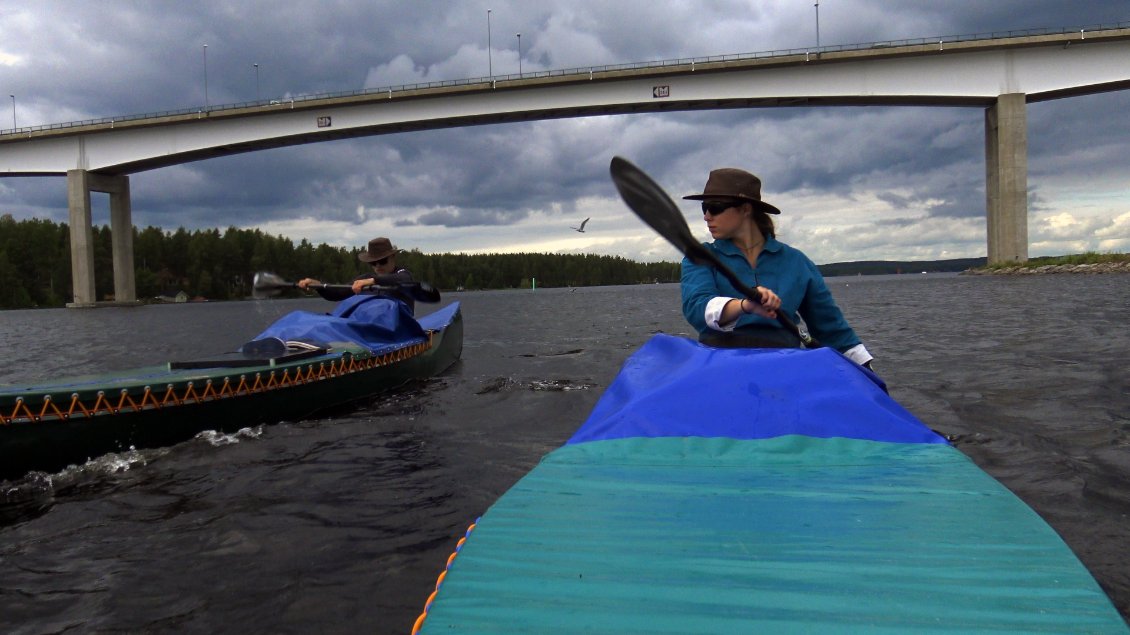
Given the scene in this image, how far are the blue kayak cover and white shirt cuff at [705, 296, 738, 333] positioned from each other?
6466mm

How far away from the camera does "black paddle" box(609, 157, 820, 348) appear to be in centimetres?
406

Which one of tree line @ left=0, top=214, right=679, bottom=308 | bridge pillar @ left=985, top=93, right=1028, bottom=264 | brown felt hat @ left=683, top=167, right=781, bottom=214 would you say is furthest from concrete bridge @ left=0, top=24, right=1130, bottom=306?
brown felt hat @ left=683, top=167, right=781, bottom=214

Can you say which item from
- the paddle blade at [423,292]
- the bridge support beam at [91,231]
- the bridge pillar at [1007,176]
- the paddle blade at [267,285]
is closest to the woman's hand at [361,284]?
the paddle blade at [423,292]

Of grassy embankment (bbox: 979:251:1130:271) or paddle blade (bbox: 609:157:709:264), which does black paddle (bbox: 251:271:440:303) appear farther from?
grassy embankment (bbox: 979:251:1130:271)

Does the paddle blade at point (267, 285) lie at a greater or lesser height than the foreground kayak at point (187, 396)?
greater

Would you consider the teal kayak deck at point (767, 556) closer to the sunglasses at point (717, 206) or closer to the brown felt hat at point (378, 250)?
the sunglasses at point (717, 206)

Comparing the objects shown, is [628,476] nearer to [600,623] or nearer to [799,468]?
[799,468]

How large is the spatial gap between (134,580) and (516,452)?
10.9 feet

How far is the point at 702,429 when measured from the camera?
315 centimetres

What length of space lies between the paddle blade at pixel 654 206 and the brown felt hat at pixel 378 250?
763 centimetres

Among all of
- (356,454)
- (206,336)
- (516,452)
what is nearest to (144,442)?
(356,454)

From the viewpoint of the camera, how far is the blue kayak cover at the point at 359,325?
30.2 ft

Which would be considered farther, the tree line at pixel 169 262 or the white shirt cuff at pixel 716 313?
the tree line at pixel 169 262

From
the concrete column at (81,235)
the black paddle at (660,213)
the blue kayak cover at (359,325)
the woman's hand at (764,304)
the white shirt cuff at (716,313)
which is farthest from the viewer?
the concrete column at (81,235)
